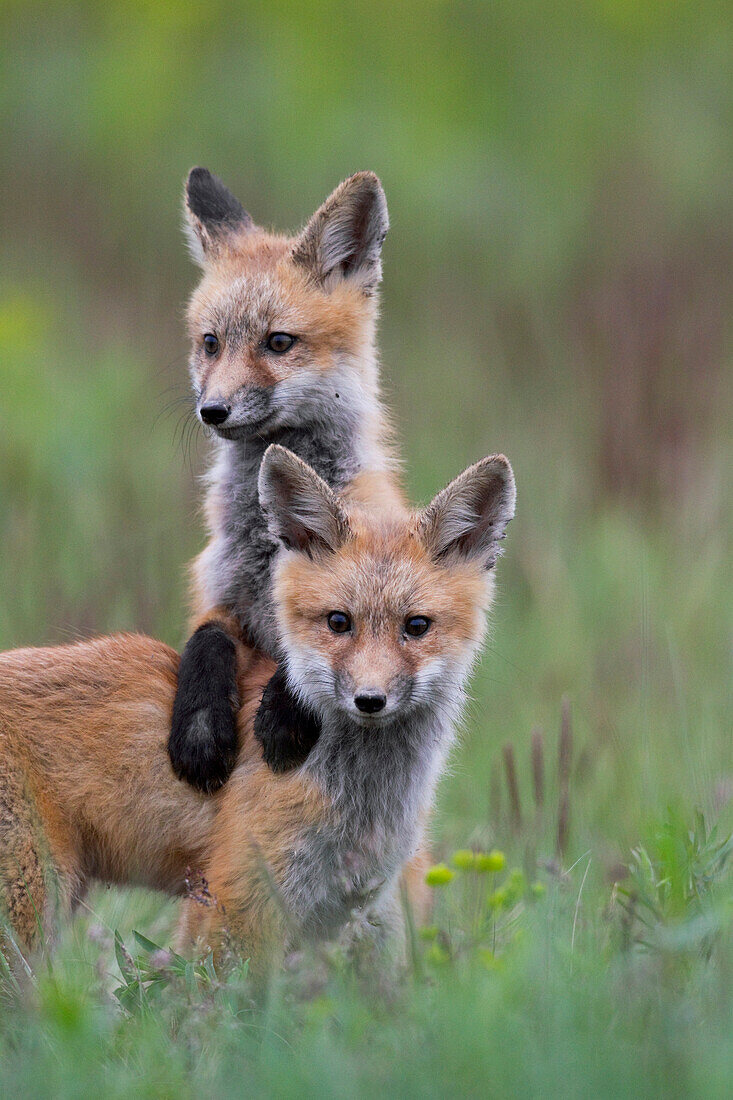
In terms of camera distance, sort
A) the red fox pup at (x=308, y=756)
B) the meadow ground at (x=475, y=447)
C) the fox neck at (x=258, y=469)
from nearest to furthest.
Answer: the meadow ground at (x=475, y=447) < the red fox pup at (x=308, y=756) < the fox neck at (x=258, y=469)

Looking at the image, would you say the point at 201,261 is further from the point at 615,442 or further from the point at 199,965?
the point at 615,442

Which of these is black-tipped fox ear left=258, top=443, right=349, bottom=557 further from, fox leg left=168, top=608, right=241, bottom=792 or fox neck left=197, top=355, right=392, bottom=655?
fox neck left=197, top=355, right=392, bottom=655

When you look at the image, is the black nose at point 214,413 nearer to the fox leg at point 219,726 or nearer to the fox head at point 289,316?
the fox head at point 289,316

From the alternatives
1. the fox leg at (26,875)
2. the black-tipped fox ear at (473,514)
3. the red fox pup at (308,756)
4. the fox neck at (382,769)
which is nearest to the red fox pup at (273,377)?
the red fox pup at (308,756)

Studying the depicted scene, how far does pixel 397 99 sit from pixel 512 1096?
33.3 feet

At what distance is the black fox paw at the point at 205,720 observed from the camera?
487cm

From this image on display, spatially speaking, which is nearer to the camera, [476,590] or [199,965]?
[199,965]

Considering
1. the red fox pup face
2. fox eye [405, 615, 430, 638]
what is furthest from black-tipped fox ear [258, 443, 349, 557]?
fox eye [405, 615, 430, 638]

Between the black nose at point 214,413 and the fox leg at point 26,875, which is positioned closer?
the fox leg at point 26,875

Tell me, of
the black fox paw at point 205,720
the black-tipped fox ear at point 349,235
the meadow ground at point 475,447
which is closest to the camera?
the meadow ground at point 475,447

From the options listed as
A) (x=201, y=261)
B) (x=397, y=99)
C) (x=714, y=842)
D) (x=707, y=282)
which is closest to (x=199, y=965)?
(x=714, y=842)

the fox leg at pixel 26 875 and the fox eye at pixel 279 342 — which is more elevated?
the fox eye at pixel 279 342

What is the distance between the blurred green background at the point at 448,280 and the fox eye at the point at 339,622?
290cm

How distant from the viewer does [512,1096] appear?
2826 millimetres
